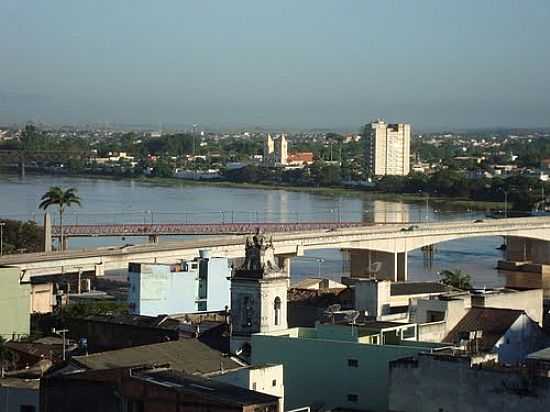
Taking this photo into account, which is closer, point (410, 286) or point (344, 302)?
point (344, 302)

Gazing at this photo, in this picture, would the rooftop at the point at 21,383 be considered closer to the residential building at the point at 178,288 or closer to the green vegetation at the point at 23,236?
the residential building at the point at 178,288

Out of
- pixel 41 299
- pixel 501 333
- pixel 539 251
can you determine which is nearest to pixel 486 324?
pixel 501 333

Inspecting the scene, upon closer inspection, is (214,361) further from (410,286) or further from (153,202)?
(153,202)

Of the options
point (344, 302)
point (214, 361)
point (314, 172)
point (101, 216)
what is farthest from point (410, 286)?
point (314, 172)

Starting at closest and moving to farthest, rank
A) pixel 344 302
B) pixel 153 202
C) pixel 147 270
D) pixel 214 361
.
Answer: pixel 214 361
pixel 344 302
pixel 147 270
pixel 153 202

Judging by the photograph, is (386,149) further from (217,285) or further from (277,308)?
(277,308)
